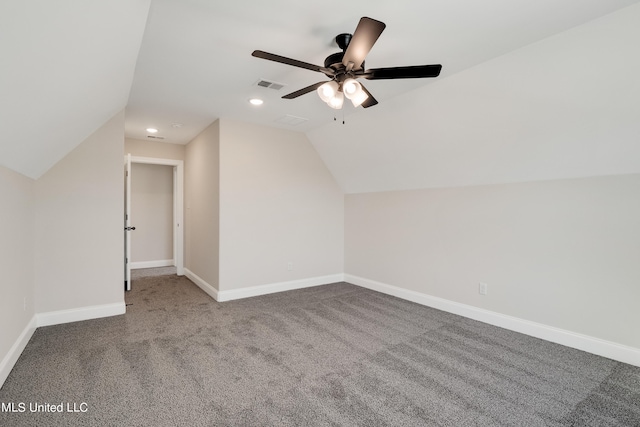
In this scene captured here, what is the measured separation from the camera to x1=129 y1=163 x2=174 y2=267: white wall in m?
6.57

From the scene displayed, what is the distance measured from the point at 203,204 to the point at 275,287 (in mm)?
1684

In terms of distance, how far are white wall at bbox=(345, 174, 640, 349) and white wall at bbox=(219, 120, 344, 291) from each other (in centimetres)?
108

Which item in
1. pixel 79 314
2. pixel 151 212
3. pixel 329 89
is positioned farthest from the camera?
pixel 151 212

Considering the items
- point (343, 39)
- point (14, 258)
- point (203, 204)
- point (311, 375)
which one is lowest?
point (311, 375)

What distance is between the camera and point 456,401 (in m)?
2.09

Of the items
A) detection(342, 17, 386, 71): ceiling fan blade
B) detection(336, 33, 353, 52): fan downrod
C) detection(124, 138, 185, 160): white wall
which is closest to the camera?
detection(342, 17, 386, 71): ceiling fan blade

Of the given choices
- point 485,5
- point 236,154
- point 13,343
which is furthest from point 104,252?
point 485,5

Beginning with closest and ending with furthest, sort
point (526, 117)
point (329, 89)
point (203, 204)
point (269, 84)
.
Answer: point (329, 89), point (526, 117), point (269, 84), point (203, 204)

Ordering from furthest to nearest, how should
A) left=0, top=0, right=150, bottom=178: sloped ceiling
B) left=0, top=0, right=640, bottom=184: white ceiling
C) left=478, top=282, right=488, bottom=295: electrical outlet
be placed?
left=478, top=282, right=488, bottom=295: electrical outlet < left=0, top=0, right=640, bottom=184: white ceiling < left=0, top=0, right=150, bottom=178: sloped ceiling

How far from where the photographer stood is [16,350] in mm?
2555

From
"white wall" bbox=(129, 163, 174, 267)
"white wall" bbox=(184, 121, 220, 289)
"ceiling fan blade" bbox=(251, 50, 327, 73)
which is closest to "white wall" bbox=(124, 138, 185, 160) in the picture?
"white wall" bbox=(184, 121, 220, 289)

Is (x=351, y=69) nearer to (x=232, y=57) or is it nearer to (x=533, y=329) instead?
(x=232, y=57)

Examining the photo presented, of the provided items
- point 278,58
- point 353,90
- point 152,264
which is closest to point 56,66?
point 278,58

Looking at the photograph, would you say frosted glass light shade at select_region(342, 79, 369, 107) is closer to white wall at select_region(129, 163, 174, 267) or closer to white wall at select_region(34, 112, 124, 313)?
white wall at select_region(34, 112, 124, 313)
